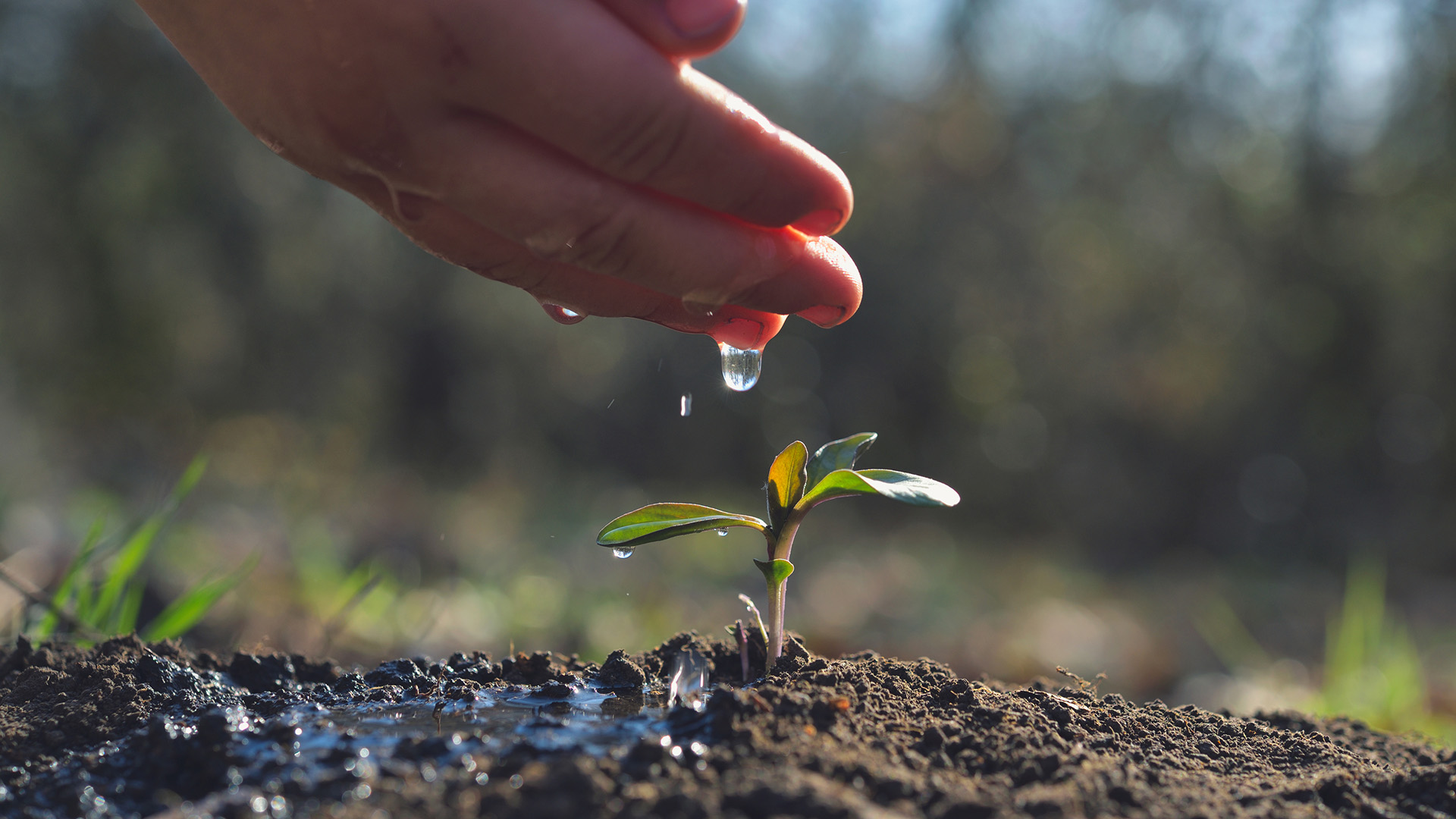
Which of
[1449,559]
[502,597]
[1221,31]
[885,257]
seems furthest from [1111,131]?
[502,597]

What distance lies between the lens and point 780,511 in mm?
1367

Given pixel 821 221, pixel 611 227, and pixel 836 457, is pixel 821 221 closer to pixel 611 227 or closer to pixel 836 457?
pixel 611 227

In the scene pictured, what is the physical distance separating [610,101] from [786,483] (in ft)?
2.18

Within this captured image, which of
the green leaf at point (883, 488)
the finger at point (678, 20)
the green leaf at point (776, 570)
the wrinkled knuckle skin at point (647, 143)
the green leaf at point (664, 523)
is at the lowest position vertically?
the green leaf at point (776, 570)

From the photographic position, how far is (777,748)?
100 cm

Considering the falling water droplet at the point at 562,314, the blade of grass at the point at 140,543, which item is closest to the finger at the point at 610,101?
the falling water droplet at the point at 562,314

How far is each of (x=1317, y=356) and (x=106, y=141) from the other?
12.0 meters

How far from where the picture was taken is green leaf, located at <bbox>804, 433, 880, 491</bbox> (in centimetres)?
137

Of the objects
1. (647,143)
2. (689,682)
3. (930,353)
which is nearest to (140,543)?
(689,682)

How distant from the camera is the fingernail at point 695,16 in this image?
97 cm

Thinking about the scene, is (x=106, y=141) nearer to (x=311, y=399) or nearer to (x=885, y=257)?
(x=311, y=399)

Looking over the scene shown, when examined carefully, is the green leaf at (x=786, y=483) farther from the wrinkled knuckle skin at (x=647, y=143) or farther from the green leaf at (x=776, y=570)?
the wrinkled knuckle skin at (x=647, y=143)

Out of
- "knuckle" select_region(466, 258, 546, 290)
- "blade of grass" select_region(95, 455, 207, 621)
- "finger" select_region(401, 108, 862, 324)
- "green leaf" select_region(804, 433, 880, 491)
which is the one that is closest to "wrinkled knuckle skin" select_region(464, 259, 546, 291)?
"knuckle" select_region(466, 258, 546, 290)

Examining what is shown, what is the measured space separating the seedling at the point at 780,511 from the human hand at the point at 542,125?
0.31 meters
